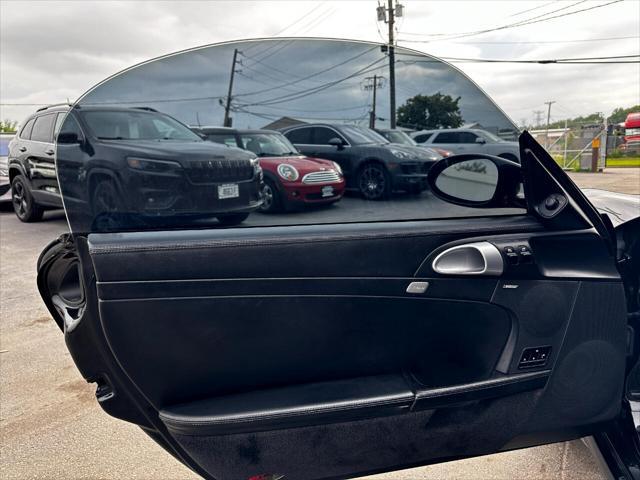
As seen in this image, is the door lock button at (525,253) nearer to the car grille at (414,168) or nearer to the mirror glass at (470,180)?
the mirror glass at (470,180)

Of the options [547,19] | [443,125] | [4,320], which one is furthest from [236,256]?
[4,320]

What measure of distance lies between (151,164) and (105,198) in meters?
0.16

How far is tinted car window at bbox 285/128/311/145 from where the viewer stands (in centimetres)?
138

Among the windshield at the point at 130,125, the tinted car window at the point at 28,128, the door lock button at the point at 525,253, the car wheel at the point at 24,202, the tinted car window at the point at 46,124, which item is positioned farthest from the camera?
the car wheel at the point at 24,202

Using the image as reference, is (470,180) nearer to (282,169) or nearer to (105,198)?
(282,169)

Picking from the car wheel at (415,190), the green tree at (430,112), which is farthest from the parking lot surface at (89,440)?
the green tree at (430,112)

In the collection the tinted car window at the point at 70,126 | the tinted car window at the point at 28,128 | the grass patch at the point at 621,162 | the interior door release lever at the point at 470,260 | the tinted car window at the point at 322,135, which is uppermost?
the tinted car window at the point at 28,128

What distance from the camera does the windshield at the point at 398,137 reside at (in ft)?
4.69

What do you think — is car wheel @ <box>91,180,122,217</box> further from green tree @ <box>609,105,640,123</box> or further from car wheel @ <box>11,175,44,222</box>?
car wheel @ <box>11,175,44,222</box>

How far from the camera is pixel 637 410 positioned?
5.72 feet

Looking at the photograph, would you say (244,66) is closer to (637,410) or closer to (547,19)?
(547,19)

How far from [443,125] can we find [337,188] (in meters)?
0.38

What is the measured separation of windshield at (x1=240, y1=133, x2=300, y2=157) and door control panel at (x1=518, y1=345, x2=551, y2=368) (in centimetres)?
95

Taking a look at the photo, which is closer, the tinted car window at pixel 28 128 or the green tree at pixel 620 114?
the green tree at pixel 620 114
